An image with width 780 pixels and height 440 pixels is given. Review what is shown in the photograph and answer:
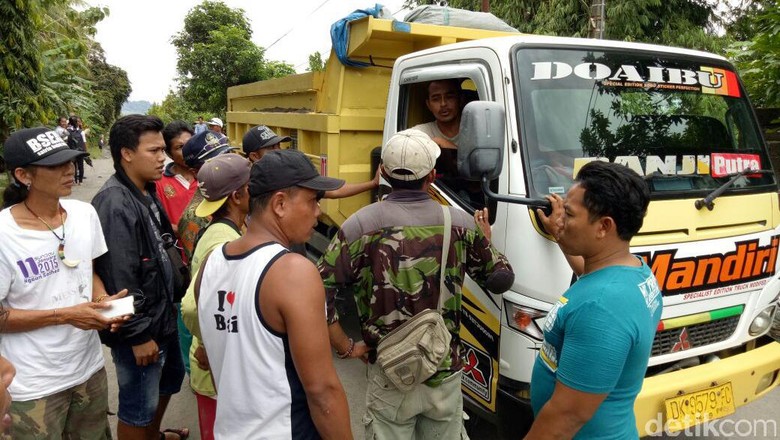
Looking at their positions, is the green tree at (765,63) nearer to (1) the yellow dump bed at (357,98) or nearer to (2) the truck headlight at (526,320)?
(1) the yellow dump bed at (357,98)

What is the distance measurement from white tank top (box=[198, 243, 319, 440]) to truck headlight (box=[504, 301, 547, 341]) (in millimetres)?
1113

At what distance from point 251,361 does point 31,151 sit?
1351 millimetres

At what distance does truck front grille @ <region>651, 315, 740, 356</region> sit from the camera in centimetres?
247

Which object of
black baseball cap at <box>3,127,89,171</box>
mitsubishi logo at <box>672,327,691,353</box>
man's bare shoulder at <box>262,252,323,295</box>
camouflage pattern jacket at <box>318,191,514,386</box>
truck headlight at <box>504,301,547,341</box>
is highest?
black baseball cap at <box>3,127,89,171</box>

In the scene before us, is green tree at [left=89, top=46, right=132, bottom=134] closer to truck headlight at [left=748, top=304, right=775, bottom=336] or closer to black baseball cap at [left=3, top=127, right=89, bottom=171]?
black baseball cap at [left=3, top=127, right=89, bottom=171]

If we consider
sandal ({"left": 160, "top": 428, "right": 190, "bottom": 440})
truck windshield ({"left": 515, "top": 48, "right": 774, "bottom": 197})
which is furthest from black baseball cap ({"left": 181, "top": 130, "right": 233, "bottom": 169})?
truck windshield ({"left": 515, "top": 48, "right": 774, "bottom": 197})

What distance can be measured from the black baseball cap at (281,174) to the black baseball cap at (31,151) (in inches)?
40.8

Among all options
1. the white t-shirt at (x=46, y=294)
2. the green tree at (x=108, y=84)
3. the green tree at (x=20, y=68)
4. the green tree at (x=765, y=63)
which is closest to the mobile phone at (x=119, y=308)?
the white t-shirt at (x=46, y=294)

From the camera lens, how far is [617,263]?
5.12ft

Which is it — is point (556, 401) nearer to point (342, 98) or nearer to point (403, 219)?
point (403, 219)

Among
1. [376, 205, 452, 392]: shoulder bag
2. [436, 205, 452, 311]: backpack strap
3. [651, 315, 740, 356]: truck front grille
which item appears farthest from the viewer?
[651, 315, 740, 356]: truck front grille

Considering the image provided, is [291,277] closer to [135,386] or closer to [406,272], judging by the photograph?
[406,272]

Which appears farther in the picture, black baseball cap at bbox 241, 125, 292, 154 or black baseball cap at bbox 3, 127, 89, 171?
black baseball cap at bbox 241, 125, 292, 154

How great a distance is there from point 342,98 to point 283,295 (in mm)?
2632
